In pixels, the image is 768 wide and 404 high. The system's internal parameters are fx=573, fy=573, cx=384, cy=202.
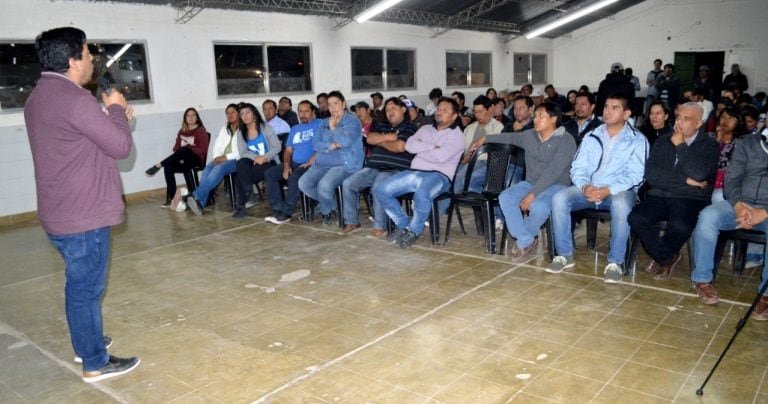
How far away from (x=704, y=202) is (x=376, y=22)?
760cm

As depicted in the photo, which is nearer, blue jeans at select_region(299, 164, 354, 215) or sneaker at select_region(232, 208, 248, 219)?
blue jeans at select_region(299, 164, 354, 215)

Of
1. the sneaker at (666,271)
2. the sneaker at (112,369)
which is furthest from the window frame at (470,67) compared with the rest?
the sneaker at (112,369)

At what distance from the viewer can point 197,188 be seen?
6.27 meters

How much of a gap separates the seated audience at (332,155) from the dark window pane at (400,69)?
18.2 ft

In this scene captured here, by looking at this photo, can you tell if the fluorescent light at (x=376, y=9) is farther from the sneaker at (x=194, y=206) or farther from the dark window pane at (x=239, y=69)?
the sneaker at (x=194, y=206)

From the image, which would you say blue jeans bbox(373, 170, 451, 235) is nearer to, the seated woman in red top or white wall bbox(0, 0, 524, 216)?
the seated woman in red top

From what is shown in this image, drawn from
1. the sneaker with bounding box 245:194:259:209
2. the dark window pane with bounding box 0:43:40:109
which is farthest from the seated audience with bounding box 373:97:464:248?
the dark window pane with bounding box 0:43:40:109

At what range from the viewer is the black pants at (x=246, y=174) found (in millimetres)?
6059

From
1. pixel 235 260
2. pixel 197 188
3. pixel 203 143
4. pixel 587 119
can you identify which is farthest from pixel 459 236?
pixel 203 143

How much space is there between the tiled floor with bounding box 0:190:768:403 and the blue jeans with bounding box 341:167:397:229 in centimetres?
46

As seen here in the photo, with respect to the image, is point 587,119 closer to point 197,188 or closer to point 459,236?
point 459,236

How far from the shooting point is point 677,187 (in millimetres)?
3635

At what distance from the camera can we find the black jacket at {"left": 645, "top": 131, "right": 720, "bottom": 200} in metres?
3.55

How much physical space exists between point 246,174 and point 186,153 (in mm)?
1035
